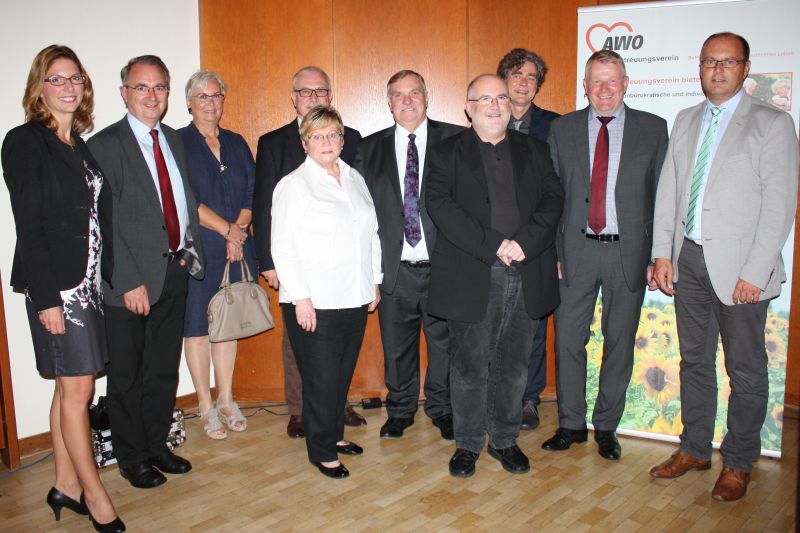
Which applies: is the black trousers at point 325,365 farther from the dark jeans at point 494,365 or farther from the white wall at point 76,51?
the white wall at point 76,51

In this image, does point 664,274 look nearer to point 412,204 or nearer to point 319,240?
point 412,204

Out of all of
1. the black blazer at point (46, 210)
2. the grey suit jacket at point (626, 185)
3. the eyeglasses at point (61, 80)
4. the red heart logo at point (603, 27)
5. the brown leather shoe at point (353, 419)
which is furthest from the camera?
the brown leather shoe at point (353, 419)

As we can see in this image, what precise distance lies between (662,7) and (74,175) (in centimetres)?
316

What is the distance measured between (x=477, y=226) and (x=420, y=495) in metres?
1.32

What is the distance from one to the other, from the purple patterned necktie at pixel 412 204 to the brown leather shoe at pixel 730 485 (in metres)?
1.91

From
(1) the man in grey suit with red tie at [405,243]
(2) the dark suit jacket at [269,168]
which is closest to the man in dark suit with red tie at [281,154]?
(2) the dark suit jacket at [269,168]

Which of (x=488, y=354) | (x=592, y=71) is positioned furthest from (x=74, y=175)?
(x=592, y=71)

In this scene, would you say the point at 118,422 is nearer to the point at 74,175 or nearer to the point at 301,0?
the point at 74,175

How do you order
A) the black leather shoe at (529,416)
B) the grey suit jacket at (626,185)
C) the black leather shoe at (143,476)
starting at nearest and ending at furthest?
1. the black leather shoe at (143,476)
2. the grey suit jacket at (626,185)
3. the black leather shoe at (529,416)

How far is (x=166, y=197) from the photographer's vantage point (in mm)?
3314

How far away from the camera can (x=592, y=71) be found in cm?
349

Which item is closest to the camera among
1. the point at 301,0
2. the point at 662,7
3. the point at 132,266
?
the point at 132,266

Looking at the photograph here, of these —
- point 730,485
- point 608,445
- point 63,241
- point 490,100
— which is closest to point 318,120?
point 490,100

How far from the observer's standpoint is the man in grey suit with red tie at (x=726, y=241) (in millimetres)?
3053
